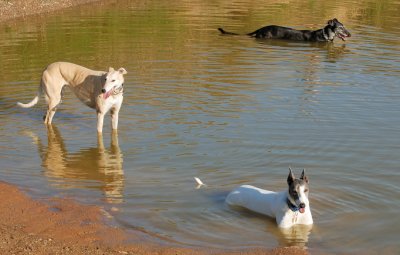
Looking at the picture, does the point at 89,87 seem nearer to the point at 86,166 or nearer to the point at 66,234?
the point at 86,166

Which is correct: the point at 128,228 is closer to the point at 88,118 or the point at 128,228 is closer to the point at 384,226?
the point at 384,226

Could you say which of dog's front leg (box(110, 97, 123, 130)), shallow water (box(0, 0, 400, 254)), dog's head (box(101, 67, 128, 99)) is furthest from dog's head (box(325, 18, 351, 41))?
dog's head (box(101, 67, 128, 99))

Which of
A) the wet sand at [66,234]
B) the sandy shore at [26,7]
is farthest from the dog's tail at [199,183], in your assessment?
the sandy shore at [26,7]

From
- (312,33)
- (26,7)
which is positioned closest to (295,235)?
(312,33)

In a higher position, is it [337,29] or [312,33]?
[337,29]

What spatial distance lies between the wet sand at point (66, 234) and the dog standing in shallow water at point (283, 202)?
569 millimetres

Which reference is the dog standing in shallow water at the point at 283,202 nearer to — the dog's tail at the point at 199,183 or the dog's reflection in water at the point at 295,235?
the dog's reflection in water at the point at 295,235

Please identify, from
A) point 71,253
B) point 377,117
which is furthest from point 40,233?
point 377,117

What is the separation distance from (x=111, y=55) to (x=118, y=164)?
1007cm

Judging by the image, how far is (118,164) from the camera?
1023 centimetres

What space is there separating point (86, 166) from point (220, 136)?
264 cm

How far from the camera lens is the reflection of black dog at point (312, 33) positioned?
2259 cm

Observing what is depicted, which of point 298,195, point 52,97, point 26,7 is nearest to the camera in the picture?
point 298,195

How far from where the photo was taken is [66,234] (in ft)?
23.8
